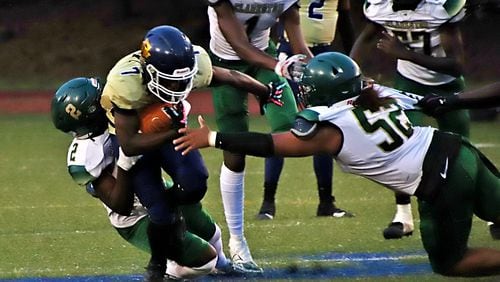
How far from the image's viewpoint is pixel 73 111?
15.7ft

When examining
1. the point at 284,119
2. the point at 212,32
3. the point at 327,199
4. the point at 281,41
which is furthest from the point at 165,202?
the point at 281,41

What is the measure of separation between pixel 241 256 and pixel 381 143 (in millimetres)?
1281

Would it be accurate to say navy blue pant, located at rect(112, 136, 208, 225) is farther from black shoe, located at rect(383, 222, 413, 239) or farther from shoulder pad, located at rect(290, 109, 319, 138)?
black shoe, located at rect(383, 222, 413, 239)

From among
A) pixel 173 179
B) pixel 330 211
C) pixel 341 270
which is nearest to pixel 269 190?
pixel 330 211

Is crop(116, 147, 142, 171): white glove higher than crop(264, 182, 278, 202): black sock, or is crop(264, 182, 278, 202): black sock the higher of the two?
crop(116, 147, 142, 171): white glove

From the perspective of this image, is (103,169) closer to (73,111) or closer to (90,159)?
(90,159)

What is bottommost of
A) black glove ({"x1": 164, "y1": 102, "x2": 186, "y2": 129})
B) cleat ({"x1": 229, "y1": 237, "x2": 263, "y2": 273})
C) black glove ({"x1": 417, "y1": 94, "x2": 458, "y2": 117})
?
cleat ({"x1": 229, "y1": 237, "x2": 263, "y2": 273})

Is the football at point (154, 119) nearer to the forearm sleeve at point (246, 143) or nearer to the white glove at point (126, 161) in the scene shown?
the white glove at point (126, 161)

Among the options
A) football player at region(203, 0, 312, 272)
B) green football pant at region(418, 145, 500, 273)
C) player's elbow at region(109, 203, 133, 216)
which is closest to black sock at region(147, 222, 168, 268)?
player's elbow at region(109, 203, 133, 216)

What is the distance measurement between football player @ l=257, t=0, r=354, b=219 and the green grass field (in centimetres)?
12

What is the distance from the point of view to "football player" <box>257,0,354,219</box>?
7.09 m

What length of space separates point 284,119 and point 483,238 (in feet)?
4.90

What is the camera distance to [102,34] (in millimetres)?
20328

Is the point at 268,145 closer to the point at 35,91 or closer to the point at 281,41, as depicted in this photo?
the point at 281,41
